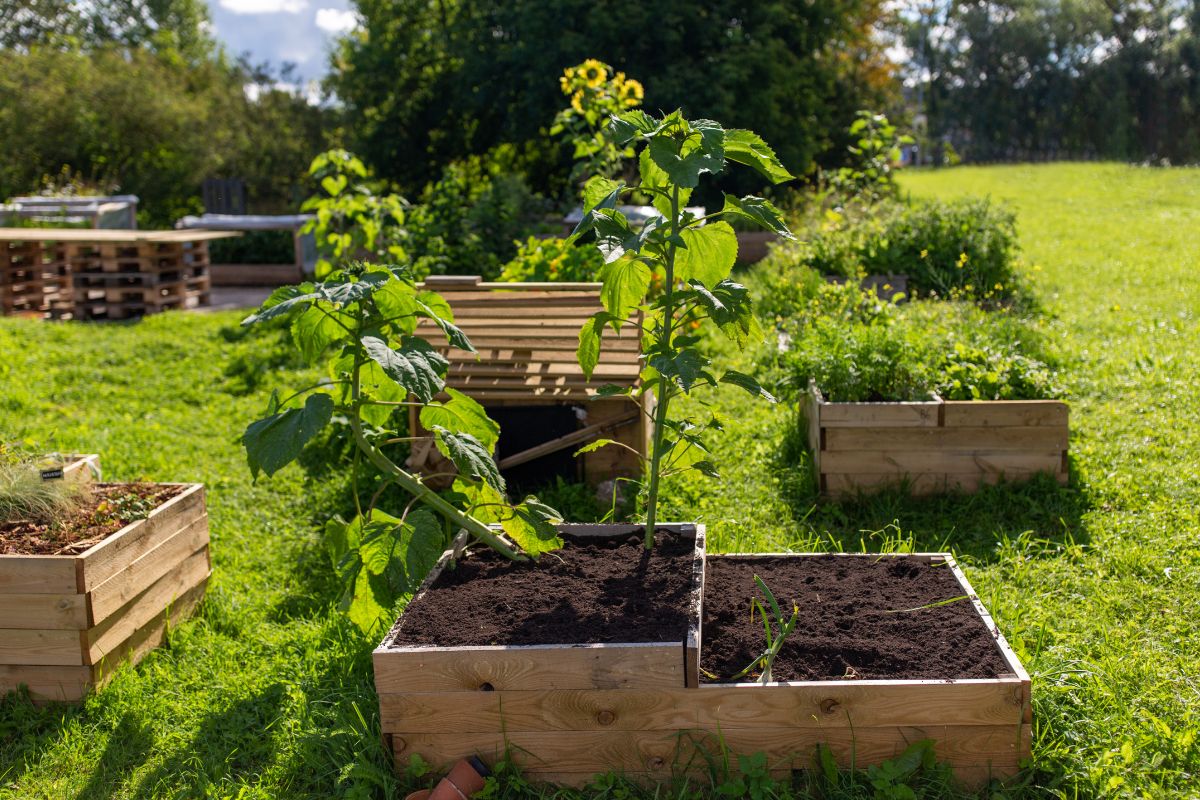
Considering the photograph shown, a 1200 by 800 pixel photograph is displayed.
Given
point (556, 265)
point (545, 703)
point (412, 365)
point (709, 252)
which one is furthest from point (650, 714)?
point (556, 265)

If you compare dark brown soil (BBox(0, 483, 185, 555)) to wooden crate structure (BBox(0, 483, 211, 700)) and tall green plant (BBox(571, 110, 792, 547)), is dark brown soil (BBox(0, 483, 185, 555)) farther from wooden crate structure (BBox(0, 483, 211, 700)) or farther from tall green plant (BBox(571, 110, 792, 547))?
tall green plant (BBox(571, 110, 792, 547))

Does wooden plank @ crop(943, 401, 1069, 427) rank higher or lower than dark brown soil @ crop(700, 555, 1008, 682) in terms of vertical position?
higher

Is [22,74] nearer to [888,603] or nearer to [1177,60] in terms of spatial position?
[888,603]

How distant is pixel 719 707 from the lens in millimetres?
2852

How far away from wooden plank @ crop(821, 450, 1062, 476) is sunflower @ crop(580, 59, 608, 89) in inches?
180

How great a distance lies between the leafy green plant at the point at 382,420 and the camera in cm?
310

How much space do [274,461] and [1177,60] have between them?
41451 millimetres

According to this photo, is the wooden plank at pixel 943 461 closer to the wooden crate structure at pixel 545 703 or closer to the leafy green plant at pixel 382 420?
the leafy green plant at pixel 382 420

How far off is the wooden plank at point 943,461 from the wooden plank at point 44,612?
10.2ft

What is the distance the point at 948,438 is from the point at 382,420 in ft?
8.71

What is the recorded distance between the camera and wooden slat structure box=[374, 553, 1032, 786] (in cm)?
280

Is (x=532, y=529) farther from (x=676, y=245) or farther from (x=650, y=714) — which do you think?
(x=676, y=245)

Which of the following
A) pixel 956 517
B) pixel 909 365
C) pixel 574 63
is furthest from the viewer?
pixel 574 63

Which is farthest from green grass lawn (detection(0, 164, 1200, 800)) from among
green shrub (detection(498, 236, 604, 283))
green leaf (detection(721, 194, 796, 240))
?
green leaf (detection(721, 194, 796, 240))
